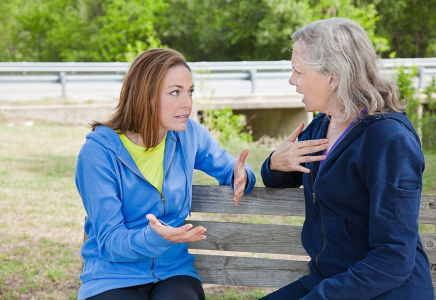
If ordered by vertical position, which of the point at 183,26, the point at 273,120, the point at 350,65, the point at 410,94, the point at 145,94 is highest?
the point at 350,65

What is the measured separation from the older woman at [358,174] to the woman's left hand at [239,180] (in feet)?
1.35

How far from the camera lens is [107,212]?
96.0 inches

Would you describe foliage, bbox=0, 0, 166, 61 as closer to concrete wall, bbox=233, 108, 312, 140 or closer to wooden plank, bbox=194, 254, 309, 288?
concrete wall, bbox=233, 108, 312, 140

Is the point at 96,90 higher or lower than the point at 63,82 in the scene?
lower

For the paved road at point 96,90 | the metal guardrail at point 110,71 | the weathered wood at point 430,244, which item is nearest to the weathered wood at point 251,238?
the weathered wood at point 430,244

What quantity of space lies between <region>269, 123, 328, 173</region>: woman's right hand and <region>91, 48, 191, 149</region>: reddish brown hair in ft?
1.91

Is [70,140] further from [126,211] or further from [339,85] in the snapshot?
[339,85]

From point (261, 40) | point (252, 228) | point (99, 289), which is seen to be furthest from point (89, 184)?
point (261, 40)

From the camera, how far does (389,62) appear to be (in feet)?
53.2

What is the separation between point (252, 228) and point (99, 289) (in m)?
0.87

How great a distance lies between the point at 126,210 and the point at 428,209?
1.43 metres

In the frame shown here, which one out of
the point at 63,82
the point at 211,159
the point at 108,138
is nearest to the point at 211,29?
the point at 63,82

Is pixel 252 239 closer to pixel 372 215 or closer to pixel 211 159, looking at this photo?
pixel 211 159

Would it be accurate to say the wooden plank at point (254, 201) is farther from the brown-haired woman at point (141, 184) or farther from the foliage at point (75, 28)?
the foliage at point (75, 28)
